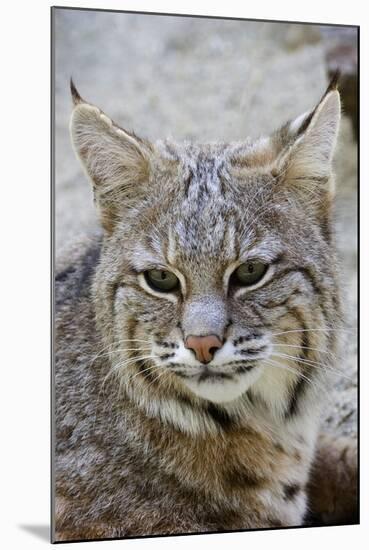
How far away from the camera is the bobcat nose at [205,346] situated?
3.41 meters

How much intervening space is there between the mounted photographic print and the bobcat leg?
0.28 meters

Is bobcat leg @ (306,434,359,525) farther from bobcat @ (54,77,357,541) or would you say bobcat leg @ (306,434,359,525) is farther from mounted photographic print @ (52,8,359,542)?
bobcat @ (54,77,357,541)

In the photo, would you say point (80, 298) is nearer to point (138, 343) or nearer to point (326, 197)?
point (138, 343)

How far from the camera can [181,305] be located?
11.7 ft

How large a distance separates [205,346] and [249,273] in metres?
0.38

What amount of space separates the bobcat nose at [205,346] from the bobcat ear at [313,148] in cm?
73

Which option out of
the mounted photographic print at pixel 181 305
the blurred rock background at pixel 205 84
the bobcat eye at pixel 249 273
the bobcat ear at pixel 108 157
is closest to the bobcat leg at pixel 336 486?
the blurred rock background at pixel 205 84

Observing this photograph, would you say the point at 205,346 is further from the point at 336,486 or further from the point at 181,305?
the point at 336,486

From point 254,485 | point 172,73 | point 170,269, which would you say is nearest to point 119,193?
point 170,269

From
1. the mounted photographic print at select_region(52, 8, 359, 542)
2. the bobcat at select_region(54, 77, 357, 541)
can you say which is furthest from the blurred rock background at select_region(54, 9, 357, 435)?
the bobcat at select_region(54, 77, 357, 541)

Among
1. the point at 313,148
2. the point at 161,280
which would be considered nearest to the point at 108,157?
the point at 161,280

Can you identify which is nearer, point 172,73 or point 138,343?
point 138,343

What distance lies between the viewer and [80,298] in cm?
391

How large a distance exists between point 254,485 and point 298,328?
2.00ft
